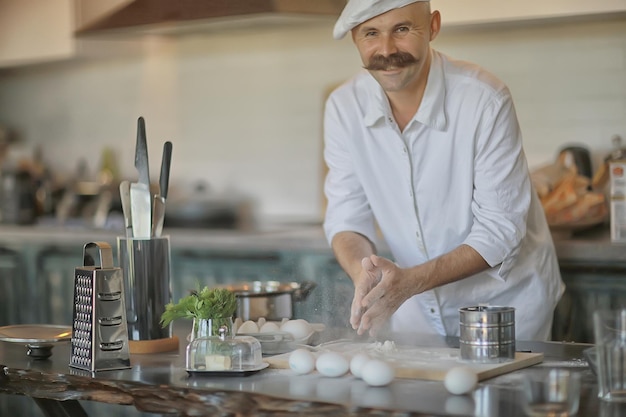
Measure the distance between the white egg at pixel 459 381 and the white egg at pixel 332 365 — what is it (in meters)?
0.23

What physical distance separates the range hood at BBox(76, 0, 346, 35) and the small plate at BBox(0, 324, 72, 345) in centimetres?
182

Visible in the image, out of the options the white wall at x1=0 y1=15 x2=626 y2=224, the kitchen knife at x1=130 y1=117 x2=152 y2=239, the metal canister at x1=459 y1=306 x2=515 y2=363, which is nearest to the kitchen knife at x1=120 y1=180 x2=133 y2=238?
the kitchen knife at x1=130 y1=117 x2=152 y2=239

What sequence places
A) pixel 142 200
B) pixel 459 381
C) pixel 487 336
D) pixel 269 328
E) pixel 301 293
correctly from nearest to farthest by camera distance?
pixel 459 381, pixel 487 336, pixel 269 328, pixel 142 200, pixel 301 293

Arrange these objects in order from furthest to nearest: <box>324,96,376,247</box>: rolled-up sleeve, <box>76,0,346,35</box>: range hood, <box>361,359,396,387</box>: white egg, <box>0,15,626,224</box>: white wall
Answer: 1. <box>0,15,626,224</box>: white wall
2. <box>76,0,346,35</box>: range hood
3. <box>324,96,376,247</box>: rolled-up sleeve
4. <box>361,359,396,387</box>: white egg

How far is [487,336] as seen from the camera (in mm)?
2014

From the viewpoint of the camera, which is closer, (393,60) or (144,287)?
(144,287)

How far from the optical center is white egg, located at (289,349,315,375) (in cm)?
195

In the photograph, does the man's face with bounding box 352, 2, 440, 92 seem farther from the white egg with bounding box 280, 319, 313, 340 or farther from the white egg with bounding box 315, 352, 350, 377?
the white egg with bounding box 315, 352, 350, 377

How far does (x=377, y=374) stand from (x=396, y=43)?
3.49 feet

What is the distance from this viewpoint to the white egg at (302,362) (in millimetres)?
1952

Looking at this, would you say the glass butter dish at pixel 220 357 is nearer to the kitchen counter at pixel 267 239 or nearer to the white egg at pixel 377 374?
the white egg at pixel 377 374

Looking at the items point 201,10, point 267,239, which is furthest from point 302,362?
point 201,10

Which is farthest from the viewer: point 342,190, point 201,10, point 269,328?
point 201,10

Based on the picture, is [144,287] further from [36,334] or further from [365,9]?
[365,9]
